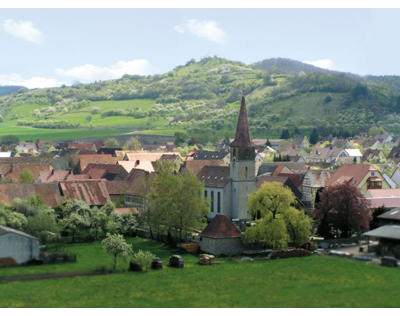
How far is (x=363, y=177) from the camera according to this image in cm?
8338

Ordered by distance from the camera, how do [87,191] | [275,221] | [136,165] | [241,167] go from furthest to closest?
[136,165] < [87,191] < [241,167] < [275,221]

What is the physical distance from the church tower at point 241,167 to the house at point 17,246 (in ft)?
91.5

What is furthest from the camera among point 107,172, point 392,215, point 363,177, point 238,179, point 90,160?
point 90,160

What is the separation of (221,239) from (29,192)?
26.7 meters

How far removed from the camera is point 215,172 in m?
80.8

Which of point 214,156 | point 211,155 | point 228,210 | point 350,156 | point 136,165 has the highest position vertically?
point 211,155

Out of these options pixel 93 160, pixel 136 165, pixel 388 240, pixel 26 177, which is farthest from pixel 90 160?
pixel 388 240

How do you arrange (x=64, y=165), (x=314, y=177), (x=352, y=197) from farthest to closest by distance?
(x=64, y=165)
(x=314, y=177)
(x=352, y=197)

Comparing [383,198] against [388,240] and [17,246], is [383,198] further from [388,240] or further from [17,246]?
[17,246]

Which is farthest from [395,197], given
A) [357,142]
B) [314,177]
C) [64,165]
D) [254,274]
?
[357,142]

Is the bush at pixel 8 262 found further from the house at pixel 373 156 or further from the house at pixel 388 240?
the house at pixel 373 156

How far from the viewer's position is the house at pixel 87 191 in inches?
3135

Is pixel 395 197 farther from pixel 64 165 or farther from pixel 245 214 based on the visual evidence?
pixel 64 165

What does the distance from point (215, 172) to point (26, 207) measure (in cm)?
2408
